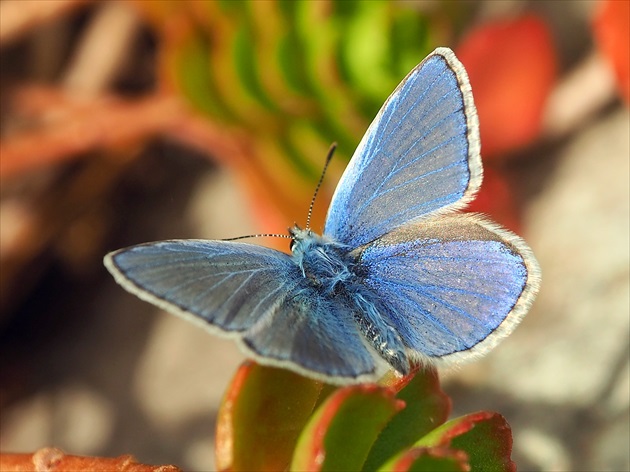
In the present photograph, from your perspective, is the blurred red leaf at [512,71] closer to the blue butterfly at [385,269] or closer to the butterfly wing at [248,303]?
the blue butterfly at [385,269]

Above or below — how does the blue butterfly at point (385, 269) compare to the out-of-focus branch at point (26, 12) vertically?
below

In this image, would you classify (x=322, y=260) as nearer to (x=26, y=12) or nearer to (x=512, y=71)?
(x=512, y=71)

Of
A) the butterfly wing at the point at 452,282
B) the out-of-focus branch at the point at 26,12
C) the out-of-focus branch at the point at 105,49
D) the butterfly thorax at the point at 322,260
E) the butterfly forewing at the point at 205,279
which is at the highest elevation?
the out-of-focus branch at the point at 26,12

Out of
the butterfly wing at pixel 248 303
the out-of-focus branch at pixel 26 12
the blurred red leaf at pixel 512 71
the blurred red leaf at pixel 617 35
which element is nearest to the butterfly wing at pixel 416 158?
the butterfly wing at pixel 248 303

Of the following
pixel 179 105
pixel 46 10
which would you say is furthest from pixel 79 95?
pixel 179 105

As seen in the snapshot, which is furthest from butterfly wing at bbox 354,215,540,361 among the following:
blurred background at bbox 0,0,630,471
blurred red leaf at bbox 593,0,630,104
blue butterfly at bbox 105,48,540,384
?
blurred red leaf at bbox 593,0,630,104

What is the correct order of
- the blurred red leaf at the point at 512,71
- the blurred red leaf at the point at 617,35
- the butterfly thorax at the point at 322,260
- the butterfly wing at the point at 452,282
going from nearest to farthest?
the butterfly wing at the point at 452,282 < the butterfly thorax at the point at 322,260 < the blurred red leaf at the point at 617,35 < the blurred red leaf at the point at 512,71

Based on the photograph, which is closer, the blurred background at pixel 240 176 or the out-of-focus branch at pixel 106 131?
the blurred background at pixel 240 176

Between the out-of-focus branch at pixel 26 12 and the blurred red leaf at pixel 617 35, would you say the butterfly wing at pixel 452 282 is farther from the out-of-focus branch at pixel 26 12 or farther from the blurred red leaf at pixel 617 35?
the out-of-focus branch at pixel 26 12

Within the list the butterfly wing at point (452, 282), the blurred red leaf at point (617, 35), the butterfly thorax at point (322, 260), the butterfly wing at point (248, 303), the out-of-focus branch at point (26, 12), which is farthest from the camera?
the out-of-focus branch at point (26, 12)
